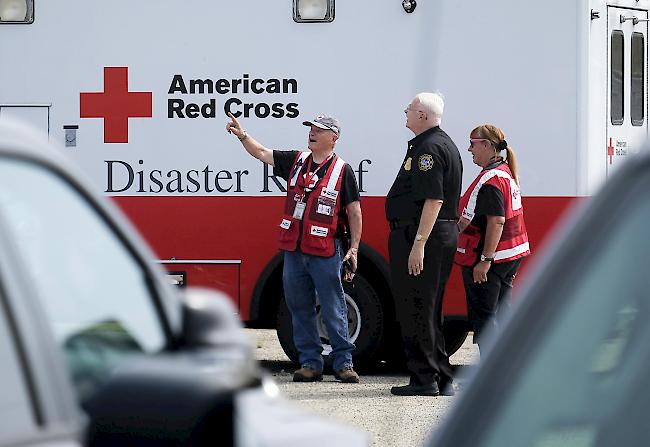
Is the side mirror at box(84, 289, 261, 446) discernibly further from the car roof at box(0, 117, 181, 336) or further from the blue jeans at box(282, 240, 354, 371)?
the blue jeans at box(282, 240, 354, 371)

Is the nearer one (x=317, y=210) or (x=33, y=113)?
(x=317, y=210)

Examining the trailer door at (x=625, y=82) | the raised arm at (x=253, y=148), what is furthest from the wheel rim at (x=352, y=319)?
the trailer door at (x=625, y=82)

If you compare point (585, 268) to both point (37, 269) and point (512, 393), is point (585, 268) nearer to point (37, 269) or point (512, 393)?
point (512, 393)

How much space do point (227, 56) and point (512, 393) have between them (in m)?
8.38

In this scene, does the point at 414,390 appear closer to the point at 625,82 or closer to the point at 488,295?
the point at 488,295

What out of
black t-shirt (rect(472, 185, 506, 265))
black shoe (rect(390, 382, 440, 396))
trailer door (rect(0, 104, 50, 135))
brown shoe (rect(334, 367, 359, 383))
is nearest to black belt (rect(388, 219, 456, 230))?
black t-shirt (rect(472, 185, 506, 265))

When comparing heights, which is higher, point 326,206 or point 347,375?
point 326,206

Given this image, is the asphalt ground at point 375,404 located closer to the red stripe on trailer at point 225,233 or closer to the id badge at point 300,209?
the red stripe on trailer at point 225,233

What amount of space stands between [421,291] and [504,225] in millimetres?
688

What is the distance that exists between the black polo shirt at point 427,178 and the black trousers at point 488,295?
421 millimetres

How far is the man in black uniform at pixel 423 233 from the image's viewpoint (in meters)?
8.84

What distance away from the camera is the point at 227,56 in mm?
10305

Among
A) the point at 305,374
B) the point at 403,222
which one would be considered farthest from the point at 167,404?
the point at 305,374

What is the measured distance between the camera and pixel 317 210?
31.0 feet
